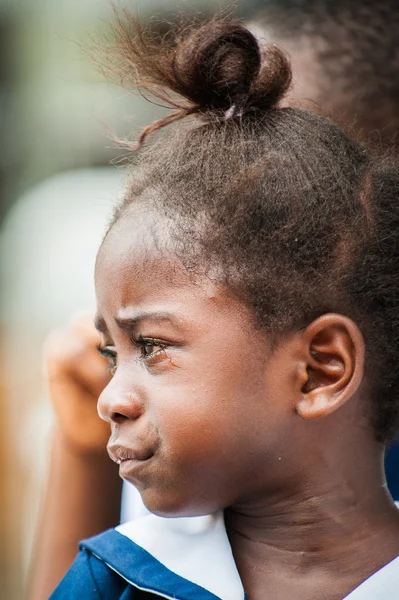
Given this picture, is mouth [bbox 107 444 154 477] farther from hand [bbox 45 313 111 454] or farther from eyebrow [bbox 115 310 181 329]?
hand [bbox 45 313 111 454]

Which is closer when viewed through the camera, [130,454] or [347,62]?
[130,454]

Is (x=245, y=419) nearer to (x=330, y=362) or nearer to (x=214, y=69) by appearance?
(x=330, y=362)

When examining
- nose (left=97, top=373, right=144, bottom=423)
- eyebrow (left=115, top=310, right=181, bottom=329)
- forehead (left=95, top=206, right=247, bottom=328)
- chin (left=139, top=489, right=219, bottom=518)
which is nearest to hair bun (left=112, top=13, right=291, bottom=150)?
forehead (left=95, top=206, right=247, bottom=328)

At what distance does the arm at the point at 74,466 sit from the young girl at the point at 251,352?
0.26 meters

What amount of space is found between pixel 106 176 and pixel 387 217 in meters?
1.97

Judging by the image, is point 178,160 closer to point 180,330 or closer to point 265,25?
point 180,330

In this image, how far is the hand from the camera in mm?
1482

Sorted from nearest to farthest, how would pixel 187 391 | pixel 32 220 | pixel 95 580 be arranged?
pixel 187 391, pixel 95 580, pixel 32 220

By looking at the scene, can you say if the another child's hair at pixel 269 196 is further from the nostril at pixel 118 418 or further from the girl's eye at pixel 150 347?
the nostril at pixel 118 418

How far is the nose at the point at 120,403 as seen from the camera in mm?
1111

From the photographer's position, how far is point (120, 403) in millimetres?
1111

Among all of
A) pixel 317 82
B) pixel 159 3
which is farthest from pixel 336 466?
pixel 159 3

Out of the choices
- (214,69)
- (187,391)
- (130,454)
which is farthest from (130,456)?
(214,69)

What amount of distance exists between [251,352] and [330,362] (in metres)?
0.11
